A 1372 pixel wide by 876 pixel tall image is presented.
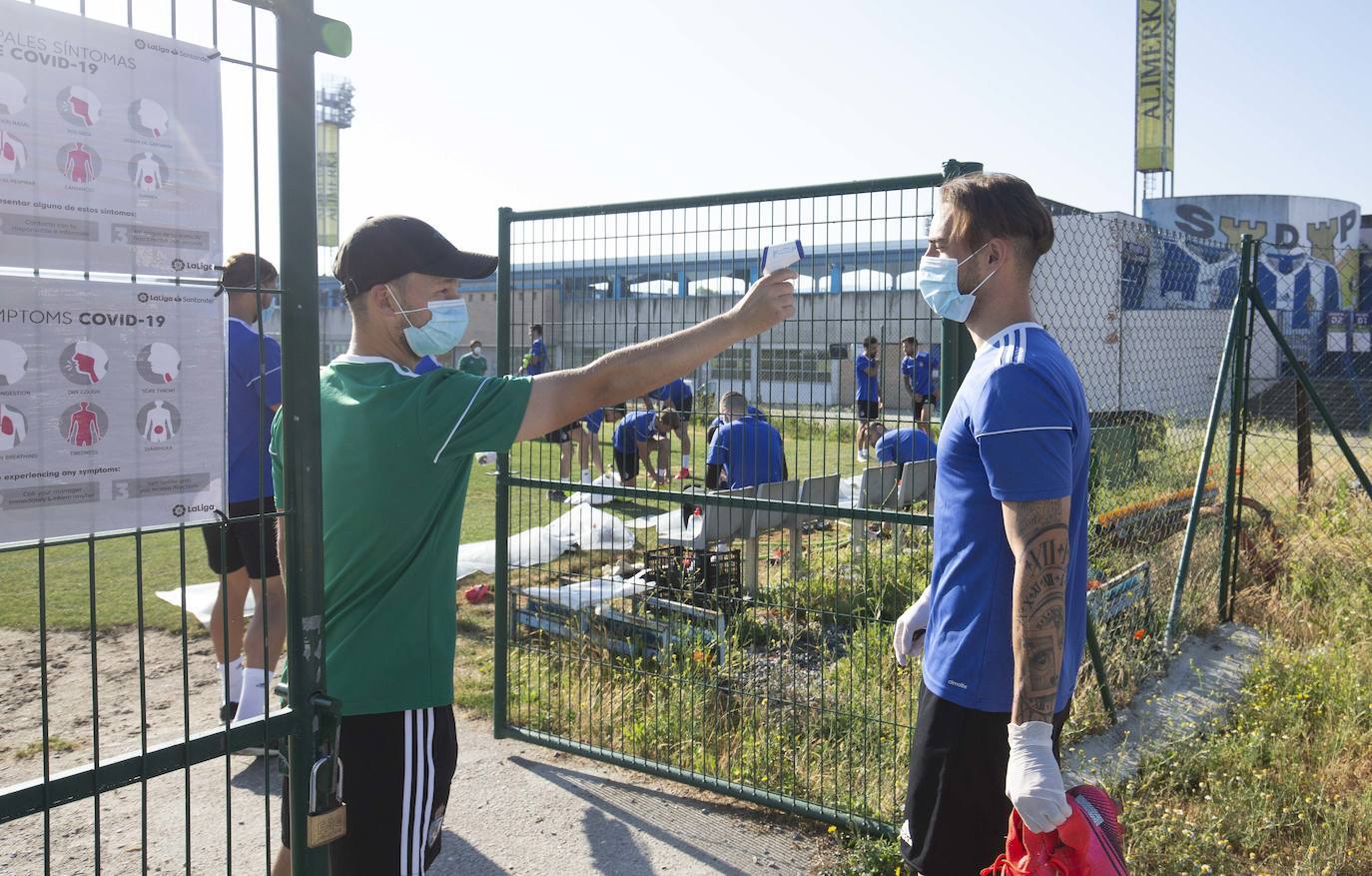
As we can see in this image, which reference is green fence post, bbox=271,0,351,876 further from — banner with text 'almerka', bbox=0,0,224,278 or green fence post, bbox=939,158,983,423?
green fence post, bbox=939,158,983,423

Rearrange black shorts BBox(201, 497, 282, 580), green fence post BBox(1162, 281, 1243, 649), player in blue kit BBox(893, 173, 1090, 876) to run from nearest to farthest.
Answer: player in blue kit BBox(893, 173, 1090, 876) < black shorts BBox(201, 497, 282, 580) < green fence post BBox(1162, 281, 1243, 649)

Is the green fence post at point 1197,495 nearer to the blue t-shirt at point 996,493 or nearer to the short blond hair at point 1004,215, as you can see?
the blue t-shirt at point 996,493

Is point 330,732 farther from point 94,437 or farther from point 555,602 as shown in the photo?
point 555,602

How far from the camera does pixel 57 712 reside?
5156mm

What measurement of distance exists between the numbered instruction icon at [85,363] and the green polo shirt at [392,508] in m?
0.52

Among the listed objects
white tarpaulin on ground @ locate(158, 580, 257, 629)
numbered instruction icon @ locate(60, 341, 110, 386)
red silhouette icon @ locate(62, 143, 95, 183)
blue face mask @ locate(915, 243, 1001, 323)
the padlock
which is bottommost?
white tarpaulin on ground @ locate(158, 580, 257, 629)

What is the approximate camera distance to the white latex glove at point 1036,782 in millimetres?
2107

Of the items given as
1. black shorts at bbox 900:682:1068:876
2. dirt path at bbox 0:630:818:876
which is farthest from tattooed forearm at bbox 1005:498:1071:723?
dirt path at bbox 0:630:818:876

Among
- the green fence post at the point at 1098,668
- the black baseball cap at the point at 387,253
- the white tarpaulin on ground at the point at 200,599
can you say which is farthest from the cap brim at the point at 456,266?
the white tarpaulin on ground at the point at 200,599

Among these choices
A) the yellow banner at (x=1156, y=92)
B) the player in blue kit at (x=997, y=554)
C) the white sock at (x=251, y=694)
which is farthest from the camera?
the yellow banner at (x=1156, y=92)

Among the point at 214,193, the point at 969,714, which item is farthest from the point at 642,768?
the point at 214,193

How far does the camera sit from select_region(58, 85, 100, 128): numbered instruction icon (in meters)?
1.73

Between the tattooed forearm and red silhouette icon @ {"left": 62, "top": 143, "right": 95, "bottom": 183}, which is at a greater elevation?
red silhouette icon @ {"left": 62, "top": 143, "right": 95, "bottom": 183}

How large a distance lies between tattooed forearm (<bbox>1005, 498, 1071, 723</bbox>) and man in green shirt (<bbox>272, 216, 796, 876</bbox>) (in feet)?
2.52
